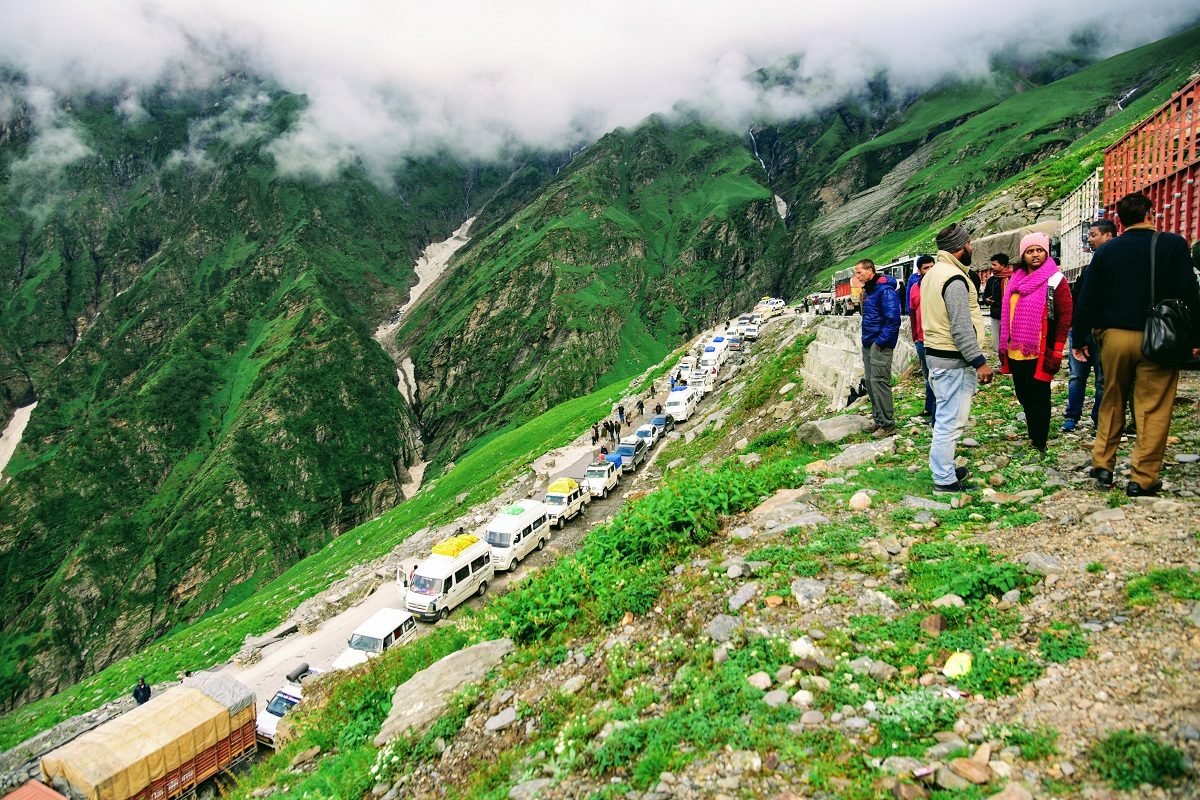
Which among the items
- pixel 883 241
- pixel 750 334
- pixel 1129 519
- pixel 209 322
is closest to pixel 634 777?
pixel 1129 519

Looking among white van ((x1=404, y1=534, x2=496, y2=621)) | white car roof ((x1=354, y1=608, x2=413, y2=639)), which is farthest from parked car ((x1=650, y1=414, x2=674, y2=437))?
white car roof ((x1=354, y1=608, x2=413, y2=639))

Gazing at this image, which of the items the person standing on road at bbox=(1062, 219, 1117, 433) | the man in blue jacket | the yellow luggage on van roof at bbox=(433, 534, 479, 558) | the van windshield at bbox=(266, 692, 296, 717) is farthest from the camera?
the yellow luggage on van roof at bbox=(433, 534, 479, 558)

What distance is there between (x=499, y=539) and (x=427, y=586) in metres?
3.76

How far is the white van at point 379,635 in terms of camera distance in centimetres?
2095

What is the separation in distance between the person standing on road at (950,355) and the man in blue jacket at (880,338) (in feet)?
9.52

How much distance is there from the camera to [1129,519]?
218 inches

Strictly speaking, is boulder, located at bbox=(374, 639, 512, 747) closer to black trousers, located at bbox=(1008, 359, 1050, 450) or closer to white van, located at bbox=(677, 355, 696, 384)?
black trousers, located at bbox=(1008, 359, 1050, 450)

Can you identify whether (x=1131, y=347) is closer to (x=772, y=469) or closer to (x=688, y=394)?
(x=772, y=469)

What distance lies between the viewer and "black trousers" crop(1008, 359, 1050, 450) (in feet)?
26.8

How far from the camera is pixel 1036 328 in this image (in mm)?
8219

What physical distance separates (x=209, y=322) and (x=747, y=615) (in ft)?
733

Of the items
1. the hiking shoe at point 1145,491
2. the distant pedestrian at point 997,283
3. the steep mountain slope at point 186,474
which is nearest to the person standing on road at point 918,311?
the distant pedestrian at point 997,283

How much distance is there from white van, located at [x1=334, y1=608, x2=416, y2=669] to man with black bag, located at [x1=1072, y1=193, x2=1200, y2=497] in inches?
840

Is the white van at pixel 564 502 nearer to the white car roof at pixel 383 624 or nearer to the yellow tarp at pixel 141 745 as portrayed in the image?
the white car roof at pixel 383 624
